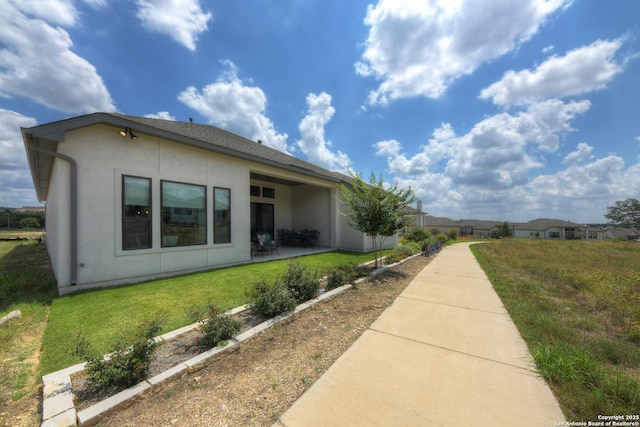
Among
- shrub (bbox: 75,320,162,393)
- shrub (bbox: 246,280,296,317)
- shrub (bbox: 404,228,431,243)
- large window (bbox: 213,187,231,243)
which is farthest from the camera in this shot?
shrub (bbox: 404,228,431,243)

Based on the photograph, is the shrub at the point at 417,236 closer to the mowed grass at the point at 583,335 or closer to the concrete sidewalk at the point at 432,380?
the mowed grass at the point at 583,335

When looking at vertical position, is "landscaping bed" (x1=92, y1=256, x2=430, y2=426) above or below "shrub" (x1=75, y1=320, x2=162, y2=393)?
below

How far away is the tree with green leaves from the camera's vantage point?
49.8m

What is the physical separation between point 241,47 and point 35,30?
6.20 meters

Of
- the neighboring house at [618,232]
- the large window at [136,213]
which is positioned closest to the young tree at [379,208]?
the large window at [136,213]

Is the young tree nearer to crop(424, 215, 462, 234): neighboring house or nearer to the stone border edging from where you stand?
the stone border edging

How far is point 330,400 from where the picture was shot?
7.26 feet

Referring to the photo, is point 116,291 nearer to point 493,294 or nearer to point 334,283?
point 334,283

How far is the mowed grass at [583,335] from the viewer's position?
2.25m

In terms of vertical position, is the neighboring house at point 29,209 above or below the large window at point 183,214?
above

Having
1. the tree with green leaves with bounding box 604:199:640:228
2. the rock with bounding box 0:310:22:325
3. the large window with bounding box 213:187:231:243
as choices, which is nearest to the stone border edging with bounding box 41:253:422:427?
the rock with bounding box 0:310:22:325

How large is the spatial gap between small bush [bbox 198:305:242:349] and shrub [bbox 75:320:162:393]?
637 mm

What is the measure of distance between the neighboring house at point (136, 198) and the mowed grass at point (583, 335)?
26.0 ft

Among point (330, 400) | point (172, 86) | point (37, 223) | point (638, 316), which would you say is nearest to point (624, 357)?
point (638, 316)
